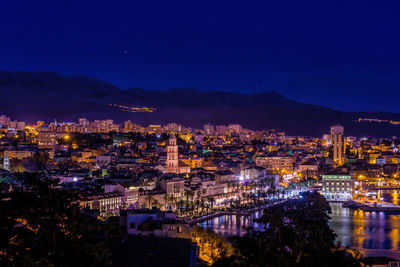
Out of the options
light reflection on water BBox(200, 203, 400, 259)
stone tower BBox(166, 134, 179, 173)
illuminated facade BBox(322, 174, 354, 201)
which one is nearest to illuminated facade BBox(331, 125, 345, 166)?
illuminated facade BBox(322, 174, 354, 201)

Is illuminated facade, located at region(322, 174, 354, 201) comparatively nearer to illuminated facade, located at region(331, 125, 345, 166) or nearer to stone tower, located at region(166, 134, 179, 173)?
stone tower, located at region(166, 134, 179, 173)

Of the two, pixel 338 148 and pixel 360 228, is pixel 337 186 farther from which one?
pixel 338 148

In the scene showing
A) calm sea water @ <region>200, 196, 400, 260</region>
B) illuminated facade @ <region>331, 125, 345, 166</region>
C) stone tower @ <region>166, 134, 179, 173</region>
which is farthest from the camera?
illuminated facade @ <region>331, 125, 345, 166</region>

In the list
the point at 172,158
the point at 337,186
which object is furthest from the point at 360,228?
the point at 172,158

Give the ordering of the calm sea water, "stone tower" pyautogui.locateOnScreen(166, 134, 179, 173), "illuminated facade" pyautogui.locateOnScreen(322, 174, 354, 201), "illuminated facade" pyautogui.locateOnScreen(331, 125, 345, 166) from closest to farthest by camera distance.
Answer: the calm sea water, "stone tower" pyautogui.locateOnScreen(166, 134, 179, 173), "illuminated facade" pyautogui.locateOnScreen(322, 174, 354, 201), "illuminated facade" pyautogui.locateOnScreen(331, 125, 345, 166)

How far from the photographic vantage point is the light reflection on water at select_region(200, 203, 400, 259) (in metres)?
12.6

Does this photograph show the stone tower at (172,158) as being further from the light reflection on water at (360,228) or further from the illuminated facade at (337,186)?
the illuminated facade at (337,186)

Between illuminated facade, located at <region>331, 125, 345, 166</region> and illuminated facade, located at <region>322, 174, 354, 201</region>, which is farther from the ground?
illuminated facade, located at <region>331, 125, 345, 166</region>

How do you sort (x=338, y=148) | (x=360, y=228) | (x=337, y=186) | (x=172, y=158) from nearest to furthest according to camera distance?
(x=360, y=228) → (x=172, y=158) → (x=337, y=186) → (x=338, y=148)

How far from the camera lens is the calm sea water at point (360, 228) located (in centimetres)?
1262

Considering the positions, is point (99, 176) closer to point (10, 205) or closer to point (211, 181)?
point (211, 181)

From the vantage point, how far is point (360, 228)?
1600cm

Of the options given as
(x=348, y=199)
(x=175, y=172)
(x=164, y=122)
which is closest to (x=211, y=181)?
(x=175, y=172)

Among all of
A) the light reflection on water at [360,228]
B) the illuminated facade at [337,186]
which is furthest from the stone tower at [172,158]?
the illuminated facade at [337,186]
